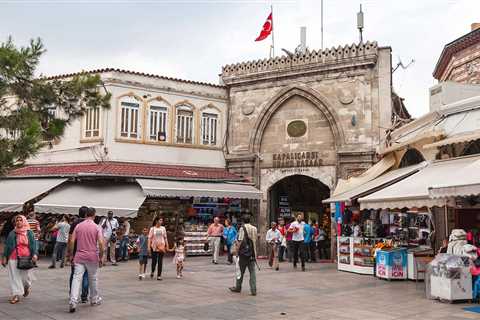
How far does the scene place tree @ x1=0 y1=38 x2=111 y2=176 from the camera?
7258 millimetres

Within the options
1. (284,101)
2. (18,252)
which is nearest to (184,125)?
(284,101)

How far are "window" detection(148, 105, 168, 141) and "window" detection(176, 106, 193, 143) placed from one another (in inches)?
23.0

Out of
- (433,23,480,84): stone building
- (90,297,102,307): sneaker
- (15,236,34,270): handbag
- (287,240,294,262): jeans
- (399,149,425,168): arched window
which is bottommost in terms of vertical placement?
(90,297,102,307): sneaker

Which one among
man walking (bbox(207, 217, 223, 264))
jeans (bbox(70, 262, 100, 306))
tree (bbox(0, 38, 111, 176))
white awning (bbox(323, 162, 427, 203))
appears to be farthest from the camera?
man walking (bbox(207, 217, 223, 264))

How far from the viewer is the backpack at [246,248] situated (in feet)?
32.9

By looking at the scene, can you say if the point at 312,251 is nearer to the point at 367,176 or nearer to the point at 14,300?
the point at 367,176

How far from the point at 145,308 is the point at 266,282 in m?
4.16

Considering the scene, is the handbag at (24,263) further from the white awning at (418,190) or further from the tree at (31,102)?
the white awning at (418,190)

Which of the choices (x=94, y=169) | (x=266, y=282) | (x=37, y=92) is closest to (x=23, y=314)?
(x=37, y=92)

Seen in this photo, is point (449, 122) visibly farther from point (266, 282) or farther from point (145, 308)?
point (145, 308)

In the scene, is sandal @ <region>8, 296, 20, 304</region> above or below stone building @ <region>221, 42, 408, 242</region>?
below

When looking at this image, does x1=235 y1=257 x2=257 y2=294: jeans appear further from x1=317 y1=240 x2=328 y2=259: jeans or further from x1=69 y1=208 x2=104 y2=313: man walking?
x1=317 y1=240 x2=328 y2=259: jeans

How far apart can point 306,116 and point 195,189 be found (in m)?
5.23

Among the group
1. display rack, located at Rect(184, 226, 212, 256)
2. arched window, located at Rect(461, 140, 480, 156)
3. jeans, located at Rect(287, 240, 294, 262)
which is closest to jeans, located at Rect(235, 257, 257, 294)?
arched window, located at Rect(461, 140, 480, 156)
